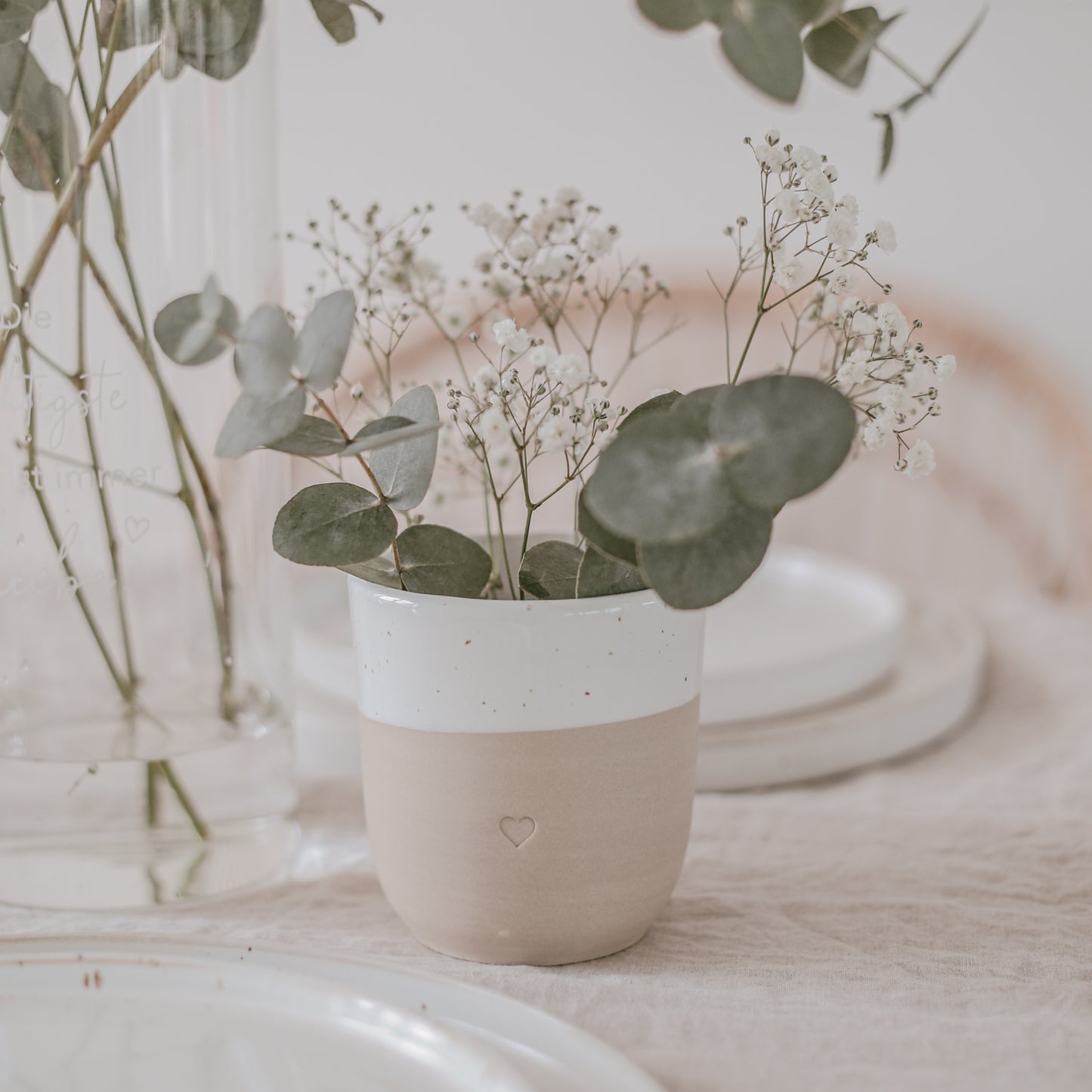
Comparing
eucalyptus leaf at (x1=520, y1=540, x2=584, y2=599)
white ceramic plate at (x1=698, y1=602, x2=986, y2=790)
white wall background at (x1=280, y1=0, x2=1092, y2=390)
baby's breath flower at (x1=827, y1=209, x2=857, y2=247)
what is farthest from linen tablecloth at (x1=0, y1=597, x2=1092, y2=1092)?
white wall background at (x1=280, y1=0, x2=1092, y2=390)

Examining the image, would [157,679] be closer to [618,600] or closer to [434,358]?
[618,600]

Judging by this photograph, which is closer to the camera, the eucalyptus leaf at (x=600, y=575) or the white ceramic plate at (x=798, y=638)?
the eucalyptus leaf at (x=600, y=575)

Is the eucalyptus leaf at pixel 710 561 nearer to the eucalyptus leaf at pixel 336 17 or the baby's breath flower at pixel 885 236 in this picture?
the baby's breath flower at pixel 885 236

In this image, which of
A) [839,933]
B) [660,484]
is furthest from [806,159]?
[839,933]

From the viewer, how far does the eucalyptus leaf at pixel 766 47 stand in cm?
28

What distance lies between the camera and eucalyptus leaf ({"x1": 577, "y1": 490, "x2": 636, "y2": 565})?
31 cm

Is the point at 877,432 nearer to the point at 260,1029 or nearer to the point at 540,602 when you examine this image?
the point at 540,602

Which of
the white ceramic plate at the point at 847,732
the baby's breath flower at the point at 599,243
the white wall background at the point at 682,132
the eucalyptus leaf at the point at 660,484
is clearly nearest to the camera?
the eucalyptus leaf at the point at 660,484

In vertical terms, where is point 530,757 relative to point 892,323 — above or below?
below

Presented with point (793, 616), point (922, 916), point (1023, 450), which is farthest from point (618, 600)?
point (1023, 450)

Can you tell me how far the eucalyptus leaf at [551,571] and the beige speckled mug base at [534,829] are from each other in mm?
41

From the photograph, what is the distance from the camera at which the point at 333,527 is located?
→ 0.34 meters

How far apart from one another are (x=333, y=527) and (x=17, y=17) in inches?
8.2

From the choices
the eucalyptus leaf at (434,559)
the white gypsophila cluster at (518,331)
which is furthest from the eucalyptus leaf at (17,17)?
the eucalyptus leaf at (434,559)
